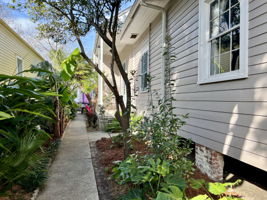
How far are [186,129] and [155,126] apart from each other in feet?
6.02

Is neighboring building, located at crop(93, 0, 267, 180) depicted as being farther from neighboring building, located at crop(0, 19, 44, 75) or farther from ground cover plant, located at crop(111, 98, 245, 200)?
neighboring building, located at crop(0, 19, 44, 75)

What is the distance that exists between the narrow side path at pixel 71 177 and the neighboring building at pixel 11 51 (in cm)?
597

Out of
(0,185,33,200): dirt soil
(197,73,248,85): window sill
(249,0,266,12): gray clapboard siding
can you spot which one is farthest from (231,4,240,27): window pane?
(0,185,33,200): dirt soil

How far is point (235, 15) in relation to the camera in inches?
115

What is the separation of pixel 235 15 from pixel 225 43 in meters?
0.44

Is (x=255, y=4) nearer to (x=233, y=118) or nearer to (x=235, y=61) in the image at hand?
(x=235, y=61)

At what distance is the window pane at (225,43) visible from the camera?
3094mm

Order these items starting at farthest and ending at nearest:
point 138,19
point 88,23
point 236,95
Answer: point 138,19 < point 88,23 < point 236,95

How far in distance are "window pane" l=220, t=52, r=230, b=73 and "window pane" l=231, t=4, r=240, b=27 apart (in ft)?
1.56

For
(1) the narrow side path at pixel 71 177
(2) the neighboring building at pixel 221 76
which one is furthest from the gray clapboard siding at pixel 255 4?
(1) the narrow side path at pixel 71 177

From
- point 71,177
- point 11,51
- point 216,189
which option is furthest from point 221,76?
point 11,51

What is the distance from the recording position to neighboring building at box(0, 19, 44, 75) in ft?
29.1

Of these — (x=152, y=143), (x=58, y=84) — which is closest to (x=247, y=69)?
(x=152, y=143)

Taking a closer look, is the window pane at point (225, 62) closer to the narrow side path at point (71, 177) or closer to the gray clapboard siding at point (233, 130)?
the gray clapboard siding at point (233, 130)
